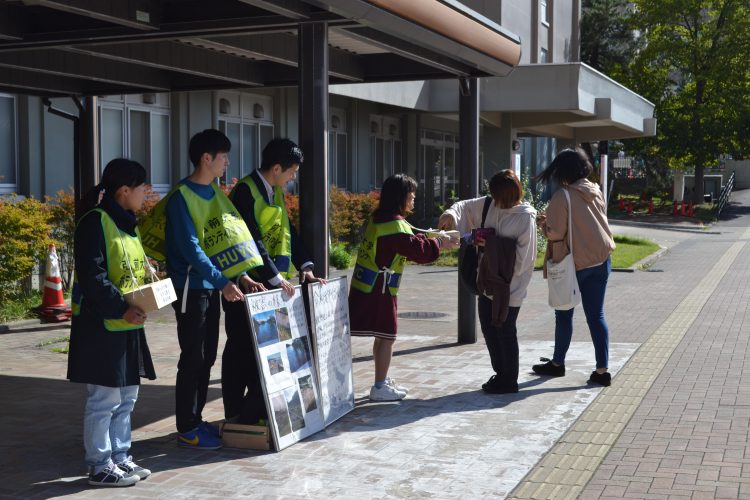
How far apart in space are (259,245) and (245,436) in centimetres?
118

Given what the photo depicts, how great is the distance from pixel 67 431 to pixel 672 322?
7741 millimetres

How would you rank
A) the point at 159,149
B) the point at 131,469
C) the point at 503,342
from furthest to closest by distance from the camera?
1. the point at 159,149
2. the point at 503,342
3. the point at 131,469

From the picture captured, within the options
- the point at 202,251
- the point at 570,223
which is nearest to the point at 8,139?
the point at 570,223

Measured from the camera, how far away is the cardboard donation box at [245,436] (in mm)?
6090

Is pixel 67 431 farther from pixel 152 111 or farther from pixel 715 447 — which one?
pixel 152 111

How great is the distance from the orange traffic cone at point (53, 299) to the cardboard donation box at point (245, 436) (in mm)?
6189

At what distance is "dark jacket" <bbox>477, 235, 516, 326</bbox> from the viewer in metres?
7.52

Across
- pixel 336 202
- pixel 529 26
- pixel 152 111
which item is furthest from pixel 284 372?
pixel 529 26

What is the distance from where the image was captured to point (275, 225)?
6371mm

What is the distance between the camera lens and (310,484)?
5426mm

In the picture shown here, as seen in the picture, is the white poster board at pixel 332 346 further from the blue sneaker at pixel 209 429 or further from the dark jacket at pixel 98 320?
the dark jacket at pixel 98 320

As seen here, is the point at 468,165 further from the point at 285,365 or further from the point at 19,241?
the point at 19,241

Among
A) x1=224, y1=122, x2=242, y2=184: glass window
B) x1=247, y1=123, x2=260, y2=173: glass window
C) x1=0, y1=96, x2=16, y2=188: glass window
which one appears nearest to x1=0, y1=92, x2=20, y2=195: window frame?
x1=0, y1=96, x2=16, y2=188: glass window

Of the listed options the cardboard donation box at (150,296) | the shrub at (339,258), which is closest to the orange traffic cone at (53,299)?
the cardboard donation box at (150,296)
